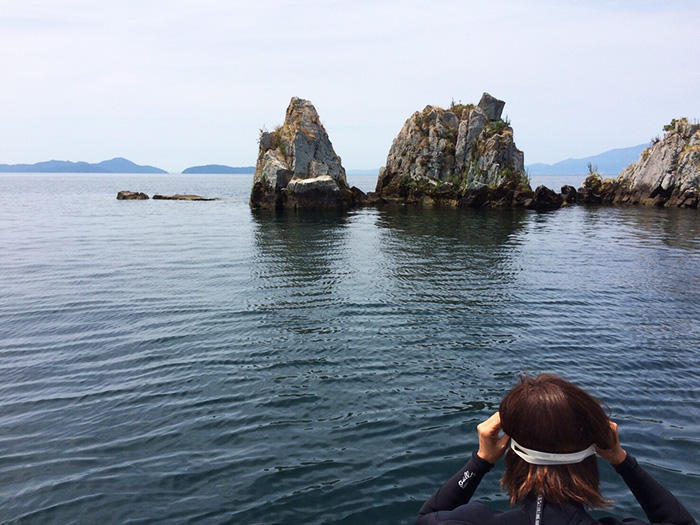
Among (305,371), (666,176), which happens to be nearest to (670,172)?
(666,176)

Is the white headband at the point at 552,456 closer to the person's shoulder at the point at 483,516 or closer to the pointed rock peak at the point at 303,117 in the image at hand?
the person's shoulder at the point at 483,516

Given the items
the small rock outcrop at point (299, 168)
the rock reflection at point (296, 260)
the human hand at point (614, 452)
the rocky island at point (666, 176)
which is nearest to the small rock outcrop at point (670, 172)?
the rocky island at point (666, 176)

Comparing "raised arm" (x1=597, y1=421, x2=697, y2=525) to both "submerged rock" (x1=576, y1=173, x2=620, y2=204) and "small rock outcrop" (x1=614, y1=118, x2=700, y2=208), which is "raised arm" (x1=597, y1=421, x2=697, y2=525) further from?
"submerged rock" (x1=576, y1=173, x2=620, y2=204)

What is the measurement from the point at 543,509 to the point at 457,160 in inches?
2802

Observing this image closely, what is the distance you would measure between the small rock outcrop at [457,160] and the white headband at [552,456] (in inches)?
2572

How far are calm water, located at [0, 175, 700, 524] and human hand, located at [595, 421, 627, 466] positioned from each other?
5.11 meters

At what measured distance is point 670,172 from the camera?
6506 cm

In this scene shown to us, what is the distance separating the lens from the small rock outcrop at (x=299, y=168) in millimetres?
61531

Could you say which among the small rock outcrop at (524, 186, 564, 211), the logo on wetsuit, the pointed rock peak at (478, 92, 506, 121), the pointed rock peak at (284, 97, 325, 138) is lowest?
the logo on wetsuit

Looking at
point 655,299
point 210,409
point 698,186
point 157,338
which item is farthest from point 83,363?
point 698,186

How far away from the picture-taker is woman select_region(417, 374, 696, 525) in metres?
2.84

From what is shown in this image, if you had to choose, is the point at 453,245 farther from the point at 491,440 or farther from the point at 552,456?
the point at 552,456

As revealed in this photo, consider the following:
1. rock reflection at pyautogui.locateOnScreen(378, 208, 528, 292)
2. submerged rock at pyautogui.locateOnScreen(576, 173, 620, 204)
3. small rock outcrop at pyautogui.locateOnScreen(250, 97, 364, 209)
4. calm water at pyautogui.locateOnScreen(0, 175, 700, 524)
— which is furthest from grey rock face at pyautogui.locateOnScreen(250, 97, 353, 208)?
submerged rock at pyautogui.locateOnScreen(576, 173, 620, 204)

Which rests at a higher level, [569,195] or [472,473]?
[569,195]
